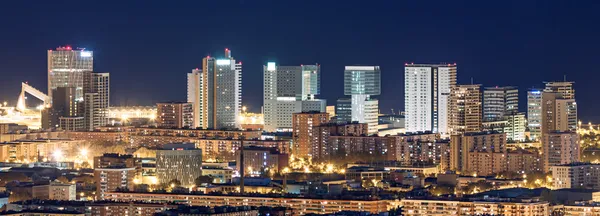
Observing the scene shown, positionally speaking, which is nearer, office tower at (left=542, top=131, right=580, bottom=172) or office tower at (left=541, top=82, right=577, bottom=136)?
office tower at (left=542, top=131, right=580, bottom=172)

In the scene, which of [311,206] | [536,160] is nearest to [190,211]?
[311,206]

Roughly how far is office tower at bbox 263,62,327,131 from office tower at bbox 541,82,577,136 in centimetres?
644

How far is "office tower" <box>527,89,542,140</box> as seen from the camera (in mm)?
51628

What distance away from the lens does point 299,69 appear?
56719 millimetres

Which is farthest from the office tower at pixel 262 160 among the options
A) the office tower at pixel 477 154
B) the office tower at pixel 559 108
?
the office tower at pixel 559 108

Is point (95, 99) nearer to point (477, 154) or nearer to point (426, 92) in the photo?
point (426, 92)

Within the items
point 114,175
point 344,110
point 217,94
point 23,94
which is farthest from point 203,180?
point 23,94

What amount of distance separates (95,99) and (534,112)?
10645mm

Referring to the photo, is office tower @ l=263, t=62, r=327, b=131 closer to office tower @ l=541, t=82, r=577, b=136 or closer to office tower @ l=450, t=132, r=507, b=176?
office tower @ l=541, t=82, r=577, b=136

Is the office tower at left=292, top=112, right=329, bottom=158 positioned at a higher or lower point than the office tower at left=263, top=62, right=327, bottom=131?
lower

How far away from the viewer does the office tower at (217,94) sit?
54844 mm

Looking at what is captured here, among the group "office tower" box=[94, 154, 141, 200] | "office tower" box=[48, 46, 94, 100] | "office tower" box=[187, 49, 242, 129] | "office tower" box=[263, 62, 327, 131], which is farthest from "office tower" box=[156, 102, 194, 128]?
"office tower" box=[94, 154, 141, 200]

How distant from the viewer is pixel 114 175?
40.6m

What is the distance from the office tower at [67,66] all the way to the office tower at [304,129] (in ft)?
26.0
